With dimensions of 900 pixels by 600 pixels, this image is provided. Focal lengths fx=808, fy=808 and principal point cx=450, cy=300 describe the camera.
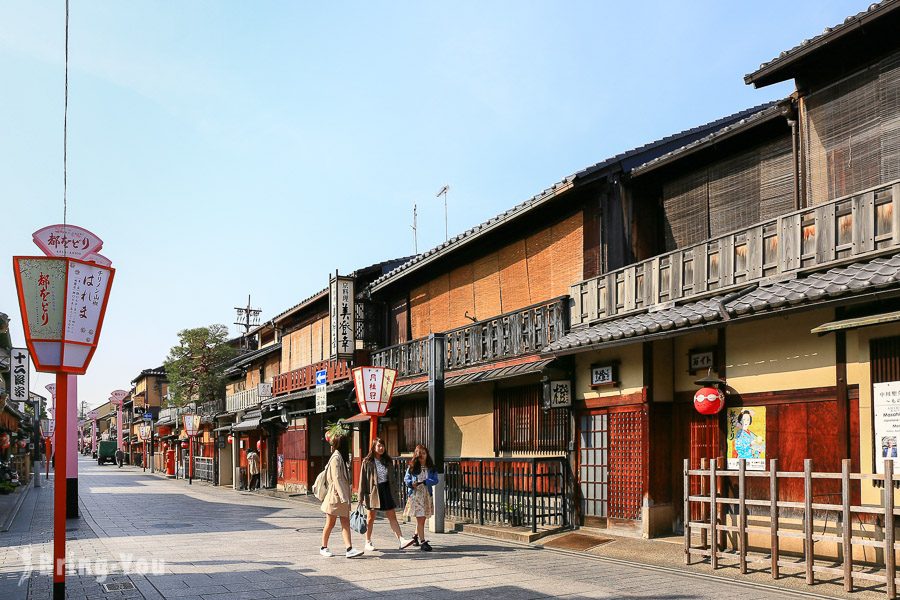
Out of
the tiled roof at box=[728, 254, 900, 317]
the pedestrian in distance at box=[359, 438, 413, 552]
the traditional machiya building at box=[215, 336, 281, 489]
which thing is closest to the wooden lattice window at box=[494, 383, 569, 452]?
the pedestrian in distance at box=[359, 438, 413, 552]

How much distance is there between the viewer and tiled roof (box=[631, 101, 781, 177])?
13.3 meters

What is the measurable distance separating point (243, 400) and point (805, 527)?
117 feet

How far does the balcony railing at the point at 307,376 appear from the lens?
27.4 meters

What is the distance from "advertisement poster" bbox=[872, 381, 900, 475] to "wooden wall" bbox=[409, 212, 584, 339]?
23.8 feet

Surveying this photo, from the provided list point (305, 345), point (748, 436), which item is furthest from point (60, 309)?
point (305, 345)

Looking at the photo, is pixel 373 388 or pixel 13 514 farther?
pixel 13 514

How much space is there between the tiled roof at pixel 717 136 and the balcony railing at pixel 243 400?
Result: 2701 cm

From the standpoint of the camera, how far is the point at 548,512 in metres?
16.3

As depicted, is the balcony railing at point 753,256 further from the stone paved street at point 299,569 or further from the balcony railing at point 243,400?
the balcony railing at point 243,400

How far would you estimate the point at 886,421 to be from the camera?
10328 millimetres

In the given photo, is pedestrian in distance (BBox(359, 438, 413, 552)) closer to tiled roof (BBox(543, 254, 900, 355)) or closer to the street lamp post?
tiled roof (BBox(543, 254, 900, 355))

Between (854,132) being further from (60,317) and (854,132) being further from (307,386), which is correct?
(307,386)

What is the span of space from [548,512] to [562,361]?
306 cm

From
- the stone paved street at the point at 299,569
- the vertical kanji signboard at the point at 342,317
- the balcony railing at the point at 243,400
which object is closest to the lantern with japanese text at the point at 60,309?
the stone paved street at the point at 299,569
